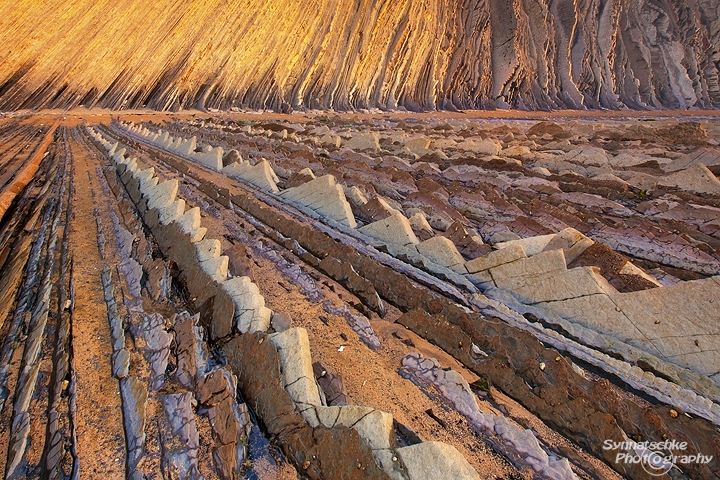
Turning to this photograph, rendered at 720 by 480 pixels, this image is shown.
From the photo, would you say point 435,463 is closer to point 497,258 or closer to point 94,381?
point 94,381

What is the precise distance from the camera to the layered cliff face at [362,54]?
27219 mm

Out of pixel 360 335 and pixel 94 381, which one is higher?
pixel 94 381

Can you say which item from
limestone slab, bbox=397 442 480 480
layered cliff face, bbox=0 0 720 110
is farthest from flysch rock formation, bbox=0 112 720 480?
layered cliff face, bbox=0 0 720 110

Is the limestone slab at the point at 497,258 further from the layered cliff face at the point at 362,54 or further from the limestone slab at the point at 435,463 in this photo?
the layered cliff face at the point at 362,54

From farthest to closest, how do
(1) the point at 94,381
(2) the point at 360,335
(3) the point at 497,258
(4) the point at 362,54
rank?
(4) the point at 362,54, (3) the point at 497,258, (2) the point at 360,335, (1) the point at 94,381

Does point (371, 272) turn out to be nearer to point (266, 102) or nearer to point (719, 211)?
point (719, 211)

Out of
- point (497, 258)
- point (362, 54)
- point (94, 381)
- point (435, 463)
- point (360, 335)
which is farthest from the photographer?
point (362, 54)

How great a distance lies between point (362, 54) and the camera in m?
32.8

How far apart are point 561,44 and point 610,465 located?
144 feet

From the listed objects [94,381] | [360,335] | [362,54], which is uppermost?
[362,54]

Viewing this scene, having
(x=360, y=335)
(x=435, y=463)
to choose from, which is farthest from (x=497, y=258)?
(x=435, y=463)

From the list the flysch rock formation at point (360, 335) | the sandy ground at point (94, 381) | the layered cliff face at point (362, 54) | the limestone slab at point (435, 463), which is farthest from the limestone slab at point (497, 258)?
the layered cliff face at point (362, 54)

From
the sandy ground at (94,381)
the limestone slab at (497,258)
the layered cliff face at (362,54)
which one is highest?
the layered cliff face at (362,54)

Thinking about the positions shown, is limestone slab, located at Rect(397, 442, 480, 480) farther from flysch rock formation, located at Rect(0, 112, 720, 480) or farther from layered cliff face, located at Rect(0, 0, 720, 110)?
layered cliff face, located at Rect(0, 0, 720, 110)
